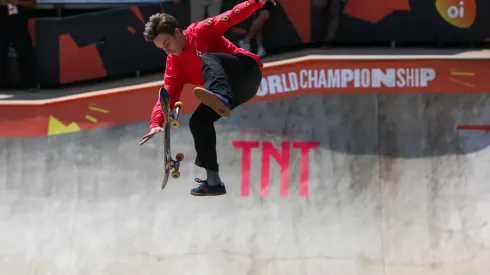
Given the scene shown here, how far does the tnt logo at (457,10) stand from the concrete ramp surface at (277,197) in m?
1.36

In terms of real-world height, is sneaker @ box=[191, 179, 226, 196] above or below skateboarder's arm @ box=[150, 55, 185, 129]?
below

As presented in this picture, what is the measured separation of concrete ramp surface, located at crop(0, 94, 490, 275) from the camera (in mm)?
9680

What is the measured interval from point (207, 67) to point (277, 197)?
424 cm

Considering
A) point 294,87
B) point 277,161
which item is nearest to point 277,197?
point 277,161

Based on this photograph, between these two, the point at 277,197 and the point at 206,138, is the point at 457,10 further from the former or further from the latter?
the point at 206,138

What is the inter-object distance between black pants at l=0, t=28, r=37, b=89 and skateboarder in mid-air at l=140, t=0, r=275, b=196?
5034 millimetres

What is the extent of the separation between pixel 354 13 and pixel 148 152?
3471 mm

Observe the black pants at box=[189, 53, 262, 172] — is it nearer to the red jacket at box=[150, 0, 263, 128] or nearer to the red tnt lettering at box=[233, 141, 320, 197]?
the red jacket at box=[150, 0, 263, 128]

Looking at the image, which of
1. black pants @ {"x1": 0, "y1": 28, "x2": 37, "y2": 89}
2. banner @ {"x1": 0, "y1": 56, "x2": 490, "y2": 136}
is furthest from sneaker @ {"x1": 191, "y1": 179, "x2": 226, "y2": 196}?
black pants @ {"x1": 0, "y1": 28, "x2": 37, "y2": 89}

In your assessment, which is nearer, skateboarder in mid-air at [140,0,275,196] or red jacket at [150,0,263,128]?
skateboarder in mid-air at [140,0,275,196]

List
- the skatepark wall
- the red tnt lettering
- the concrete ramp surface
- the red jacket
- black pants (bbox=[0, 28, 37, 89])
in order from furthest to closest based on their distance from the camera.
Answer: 1. the skatepark wall
2. black pants (bbox=[0, 28, 37, 89])
3. the red tnt lettering
4. the concrete ramp surface
5. the red jacket

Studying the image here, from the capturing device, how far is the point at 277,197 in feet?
32.2

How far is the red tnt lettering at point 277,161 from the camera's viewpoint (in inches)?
387

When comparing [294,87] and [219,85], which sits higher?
[219,85]
